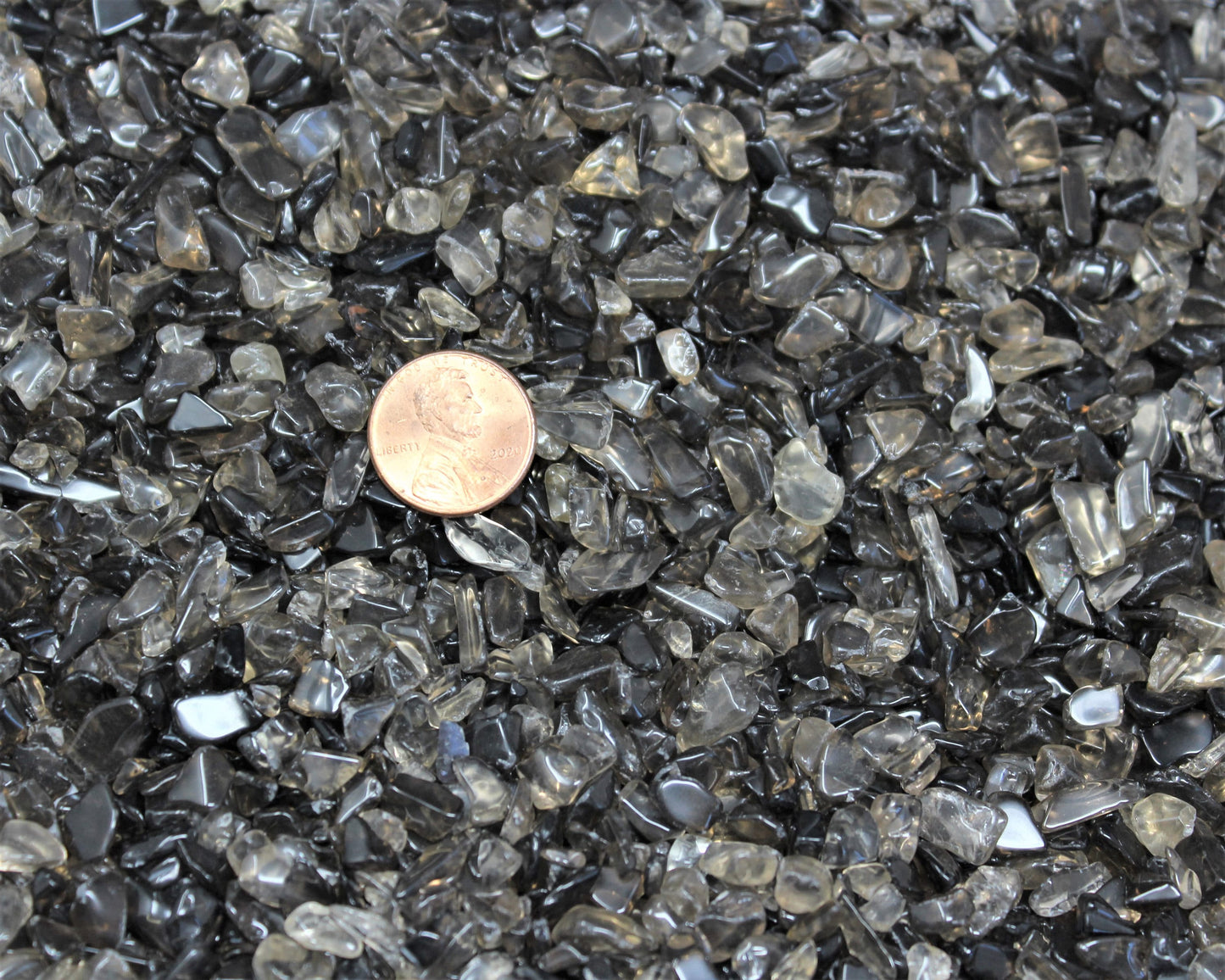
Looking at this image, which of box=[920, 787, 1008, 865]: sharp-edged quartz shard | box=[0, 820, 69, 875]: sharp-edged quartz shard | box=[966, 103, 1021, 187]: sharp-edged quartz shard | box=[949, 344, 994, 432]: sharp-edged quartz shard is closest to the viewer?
box=[0, 820, 69, 875]: sharp-edged quartz shard

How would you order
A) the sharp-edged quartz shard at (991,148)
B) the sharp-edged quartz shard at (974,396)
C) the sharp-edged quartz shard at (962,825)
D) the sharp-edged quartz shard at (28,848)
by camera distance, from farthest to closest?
1. the sharp-edged quartz shard at (991,148)
2. the sharp-edged quartz shard at (974,396)
3. the sharp-edged quartz shard at (962,825)
4. the sharp-edged quartz shard at (28,848)

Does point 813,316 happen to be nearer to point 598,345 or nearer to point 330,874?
point 598,345

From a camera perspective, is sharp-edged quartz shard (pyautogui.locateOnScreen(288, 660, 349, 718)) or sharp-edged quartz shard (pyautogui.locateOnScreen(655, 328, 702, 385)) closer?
sharp-edged quartz shard (pyautogui.locateOnScreen(288, 660, 349, 718))

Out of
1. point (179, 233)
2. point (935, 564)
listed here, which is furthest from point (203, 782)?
point (935, 564)

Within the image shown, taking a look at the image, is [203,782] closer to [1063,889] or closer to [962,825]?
[962,825]

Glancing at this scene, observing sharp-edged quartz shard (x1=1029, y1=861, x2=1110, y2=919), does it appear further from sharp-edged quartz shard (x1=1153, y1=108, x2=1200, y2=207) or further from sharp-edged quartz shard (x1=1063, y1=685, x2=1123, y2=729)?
sharp-edged quartz shard (x1=1153, y1=108, x2=1200, y2=207)

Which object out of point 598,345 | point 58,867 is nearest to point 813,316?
point 598,345

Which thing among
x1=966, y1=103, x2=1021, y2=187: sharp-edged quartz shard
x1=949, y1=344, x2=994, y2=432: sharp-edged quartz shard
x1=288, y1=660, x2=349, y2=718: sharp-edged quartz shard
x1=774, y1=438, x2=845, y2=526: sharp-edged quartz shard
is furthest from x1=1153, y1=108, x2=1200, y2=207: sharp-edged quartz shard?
x1=288, y1=660, x2=349, y2=718: sharp-edged quartz shard

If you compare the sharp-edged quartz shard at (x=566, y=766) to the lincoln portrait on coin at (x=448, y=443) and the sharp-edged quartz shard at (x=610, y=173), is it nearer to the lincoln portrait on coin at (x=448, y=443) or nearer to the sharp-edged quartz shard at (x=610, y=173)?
the lincoln portrait on coin at (x=448, y=443)

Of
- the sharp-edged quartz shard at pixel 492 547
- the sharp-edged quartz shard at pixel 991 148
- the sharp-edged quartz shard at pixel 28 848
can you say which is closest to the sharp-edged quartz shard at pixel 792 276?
the sharp-edged quartz shard at pixel 991 148
